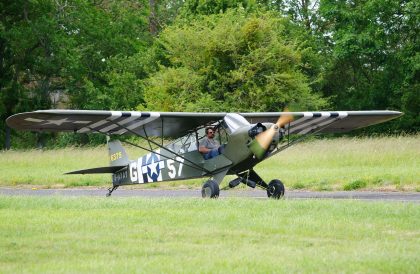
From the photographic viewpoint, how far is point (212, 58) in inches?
1655

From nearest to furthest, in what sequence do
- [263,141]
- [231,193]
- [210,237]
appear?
[210,237]
[263,141]
[231,193]

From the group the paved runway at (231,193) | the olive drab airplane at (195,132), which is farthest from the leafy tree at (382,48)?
the olive drab airplane at (195,132)

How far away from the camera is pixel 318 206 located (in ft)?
49.0

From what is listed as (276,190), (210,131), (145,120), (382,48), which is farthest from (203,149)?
(382,48)

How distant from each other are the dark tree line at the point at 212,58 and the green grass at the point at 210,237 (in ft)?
82.1

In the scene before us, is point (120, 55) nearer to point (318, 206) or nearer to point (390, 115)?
point (390, 115)

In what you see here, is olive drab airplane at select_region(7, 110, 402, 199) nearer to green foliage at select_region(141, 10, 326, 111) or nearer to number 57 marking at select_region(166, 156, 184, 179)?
number 57 marking at select_region(166, 156, 184, 179)

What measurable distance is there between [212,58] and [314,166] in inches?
541

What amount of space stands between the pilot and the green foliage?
20069mm

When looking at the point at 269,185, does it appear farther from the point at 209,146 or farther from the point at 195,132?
the point at 195,132

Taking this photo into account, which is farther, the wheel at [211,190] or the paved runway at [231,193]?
the paved runway at [231,193]

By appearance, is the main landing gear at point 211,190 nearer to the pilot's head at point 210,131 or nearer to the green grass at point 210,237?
the pilot's head at point 210,131

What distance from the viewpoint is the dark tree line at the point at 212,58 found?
41750 mm

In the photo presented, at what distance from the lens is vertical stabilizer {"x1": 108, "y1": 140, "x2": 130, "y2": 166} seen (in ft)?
74.2
